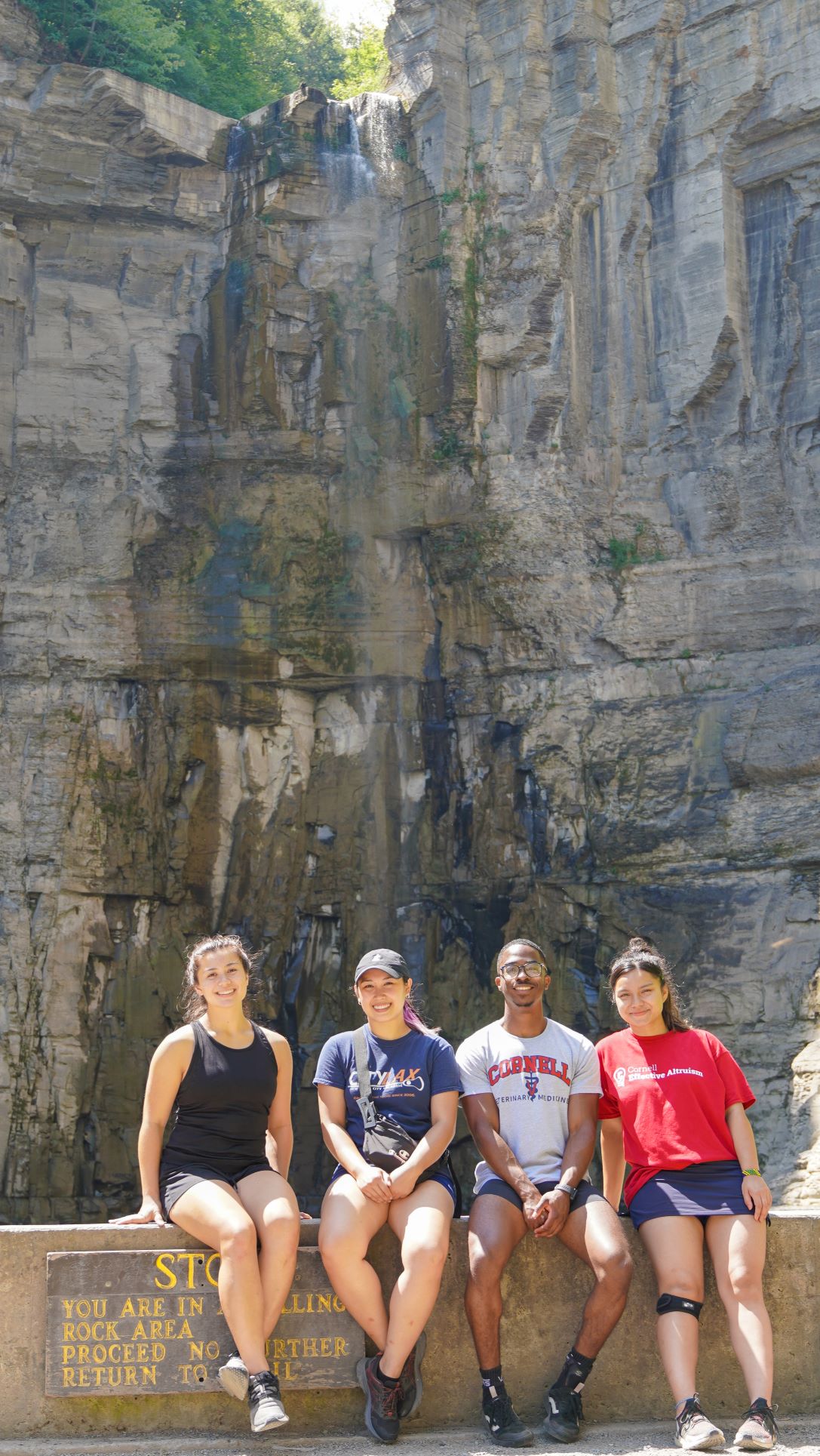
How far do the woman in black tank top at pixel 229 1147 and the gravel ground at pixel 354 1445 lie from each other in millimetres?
323

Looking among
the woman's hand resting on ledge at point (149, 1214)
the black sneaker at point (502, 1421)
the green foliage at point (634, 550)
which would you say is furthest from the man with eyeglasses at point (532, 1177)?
the green foliage at point (634, 550)

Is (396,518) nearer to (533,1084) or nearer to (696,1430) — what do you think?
(533,1084)

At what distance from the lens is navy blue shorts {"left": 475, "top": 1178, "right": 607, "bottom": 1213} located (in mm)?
6086

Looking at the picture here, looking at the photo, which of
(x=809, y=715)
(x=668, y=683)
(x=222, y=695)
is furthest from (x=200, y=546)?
(x=809, y=715)

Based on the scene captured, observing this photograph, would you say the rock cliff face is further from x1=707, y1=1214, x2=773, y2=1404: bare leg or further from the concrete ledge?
x1=707, y1=1214, x2=773, y2=1404: bare leg

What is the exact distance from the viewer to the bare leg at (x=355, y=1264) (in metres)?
5.79

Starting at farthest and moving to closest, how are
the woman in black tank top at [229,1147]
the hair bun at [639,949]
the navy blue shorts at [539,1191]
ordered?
the hair bun at [639,949]
the navy blue shorts at [539,1191]
the woman in black tank top at [229,1147]

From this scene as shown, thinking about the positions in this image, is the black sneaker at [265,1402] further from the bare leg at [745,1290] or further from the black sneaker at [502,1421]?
the bare leg at [745,1290]

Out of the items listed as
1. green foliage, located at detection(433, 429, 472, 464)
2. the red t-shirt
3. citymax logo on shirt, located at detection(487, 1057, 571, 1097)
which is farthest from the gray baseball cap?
green foliage, located at detection(433, 429, 472, 464)

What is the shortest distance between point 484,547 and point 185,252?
5.63 metres

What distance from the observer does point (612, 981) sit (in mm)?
6488

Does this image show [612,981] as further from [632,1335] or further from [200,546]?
[200,546]

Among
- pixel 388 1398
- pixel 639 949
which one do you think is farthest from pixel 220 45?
pixel 388 1398

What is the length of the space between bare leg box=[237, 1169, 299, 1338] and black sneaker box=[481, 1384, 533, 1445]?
86cm
